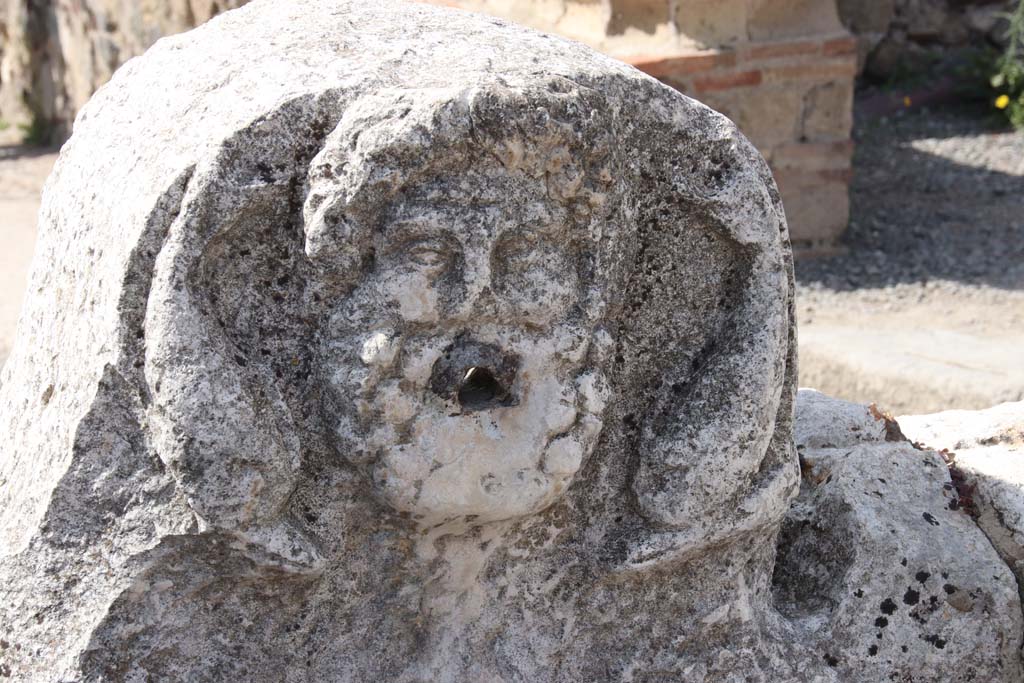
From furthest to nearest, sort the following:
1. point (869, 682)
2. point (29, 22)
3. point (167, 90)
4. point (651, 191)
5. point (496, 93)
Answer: point (29, 22) < point (869, 682) < point (651, 191) < point (167, 90) < point (496, 93)

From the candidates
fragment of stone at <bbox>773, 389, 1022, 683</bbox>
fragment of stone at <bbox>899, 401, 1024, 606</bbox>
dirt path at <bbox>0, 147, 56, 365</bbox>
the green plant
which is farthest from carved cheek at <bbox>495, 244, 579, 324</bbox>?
the green plant

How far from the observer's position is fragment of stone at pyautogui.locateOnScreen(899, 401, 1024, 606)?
203 cm

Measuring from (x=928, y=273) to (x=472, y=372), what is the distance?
4062 mm

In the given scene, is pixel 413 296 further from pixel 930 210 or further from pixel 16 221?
pixel 16 221

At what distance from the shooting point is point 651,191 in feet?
5.60

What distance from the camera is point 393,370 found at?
1.55 meters

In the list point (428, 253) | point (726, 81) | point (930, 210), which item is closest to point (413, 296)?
point (428, 253)

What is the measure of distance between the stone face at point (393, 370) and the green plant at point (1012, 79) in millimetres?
5688

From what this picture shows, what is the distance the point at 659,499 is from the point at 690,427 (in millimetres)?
108

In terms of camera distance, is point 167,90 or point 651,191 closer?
point 167,90

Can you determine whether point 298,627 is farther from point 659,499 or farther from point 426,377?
point 659,499

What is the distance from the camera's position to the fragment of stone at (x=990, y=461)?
6.66ft

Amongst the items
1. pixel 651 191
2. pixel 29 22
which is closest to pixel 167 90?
pixel 651 191

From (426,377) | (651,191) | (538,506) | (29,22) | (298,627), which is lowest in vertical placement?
(29,22)
